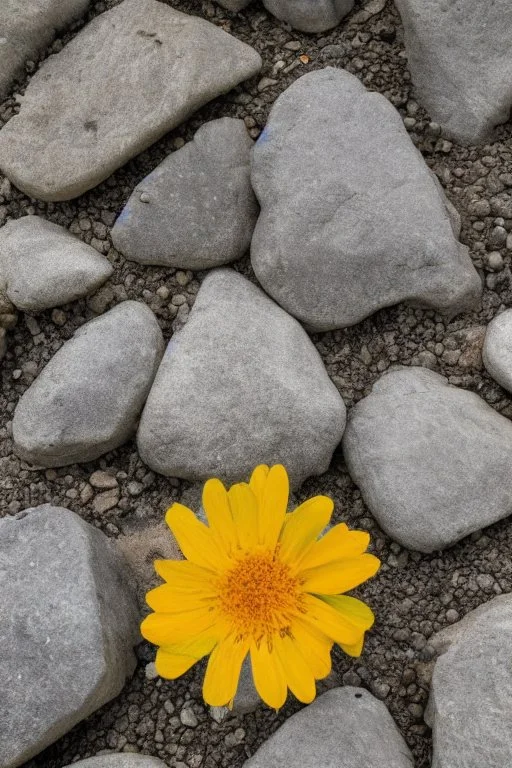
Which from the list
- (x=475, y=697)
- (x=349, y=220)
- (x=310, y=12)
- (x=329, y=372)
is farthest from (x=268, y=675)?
(x=310, y=12)

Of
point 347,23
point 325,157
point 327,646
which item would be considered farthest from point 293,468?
point 347,23

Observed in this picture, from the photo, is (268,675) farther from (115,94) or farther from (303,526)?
(115,94)

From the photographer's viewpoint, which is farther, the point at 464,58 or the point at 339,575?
the point at 464,58

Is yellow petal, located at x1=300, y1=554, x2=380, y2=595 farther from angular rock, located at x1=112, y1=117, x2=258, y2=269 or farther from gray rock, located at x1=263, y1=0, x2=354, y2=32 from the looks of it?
gray rock, located at x1=263, y1=0, x2=354, y2=32

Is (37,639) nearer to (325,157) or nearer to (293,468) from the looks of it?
(293,468)

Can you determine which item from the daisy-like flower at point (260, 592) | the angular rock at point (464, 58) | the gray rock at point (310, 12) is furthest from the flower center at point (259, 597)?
the gray rock at point (310, 12)

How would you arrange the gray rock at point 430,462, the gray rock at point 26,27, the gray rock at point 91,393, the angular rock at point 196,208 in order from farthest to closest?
the gray rock at point 26,27
the angular rock at point 196,208
the gray rock at point 91,393
the gray rock at point 430,462

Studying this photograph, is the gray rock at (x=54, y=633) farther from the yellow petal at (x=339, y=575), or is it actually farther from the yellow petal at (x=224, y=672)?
the yellow petal at (x=339, y=575)

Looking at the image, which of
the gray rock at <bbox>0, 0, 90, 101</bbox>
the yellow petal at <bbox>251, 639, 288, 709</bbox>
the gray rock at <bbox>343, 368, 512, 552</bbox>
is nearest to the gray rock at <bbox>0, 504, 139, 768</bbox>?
the yellow petal at <bbox>251, 639, 288, 709</bbox>
